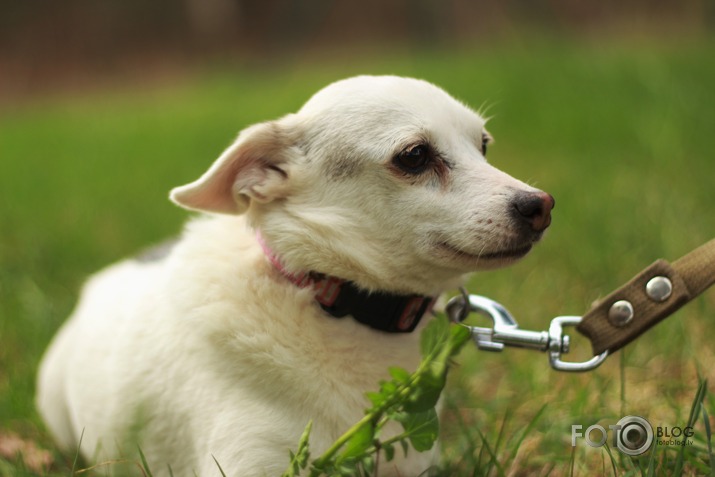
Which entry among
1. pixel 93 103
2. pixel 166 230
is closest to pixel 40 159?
pixel 166 230

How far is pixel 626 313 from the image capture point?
2256 millimetres

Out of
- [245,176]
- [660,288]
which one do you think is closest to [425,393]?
[660,288]

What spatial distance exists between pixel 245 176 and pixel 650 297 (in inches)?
50.9

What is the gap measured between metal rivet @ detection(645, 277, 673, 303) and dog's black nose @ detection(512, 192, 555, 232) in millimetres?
360

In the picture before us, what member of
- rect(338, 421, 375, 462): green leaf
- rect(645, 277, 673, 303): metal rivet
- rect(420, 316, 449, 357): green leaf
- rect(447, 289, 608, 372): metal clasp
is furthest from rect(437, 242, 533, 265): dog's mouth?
rect(338, 421, 375, 462): green leaf

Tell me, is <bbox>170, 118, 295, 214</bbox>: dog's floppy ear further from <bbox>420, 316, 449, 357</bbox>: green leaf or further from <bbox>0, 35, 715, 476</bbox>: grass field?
<bbox>0, 35, 715, 476</bbox>: grass field

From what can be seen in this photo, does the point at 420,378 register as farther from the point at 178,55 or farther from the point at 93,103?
the point at 178,55

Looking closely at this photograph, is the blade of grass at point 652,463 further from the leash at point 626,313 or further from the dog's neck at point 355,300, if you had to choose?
the dog's neck at point 355,300

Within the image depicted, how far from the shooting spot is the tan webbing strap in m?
2.19

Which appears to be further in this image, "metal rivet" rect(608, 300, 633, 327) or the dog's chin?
the dog's chin

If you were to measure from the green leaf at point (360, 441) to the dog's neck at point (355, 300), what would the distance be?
0.63m

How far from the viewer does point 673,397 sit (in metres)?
3.05

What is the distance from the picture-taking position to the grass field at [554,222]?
2.88 meters

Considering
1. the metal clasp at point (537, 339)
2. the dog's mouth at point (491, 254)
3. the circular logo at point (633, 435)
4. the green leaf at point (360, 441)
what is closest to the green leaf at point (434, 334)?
the green leaf at point (360, 441)
